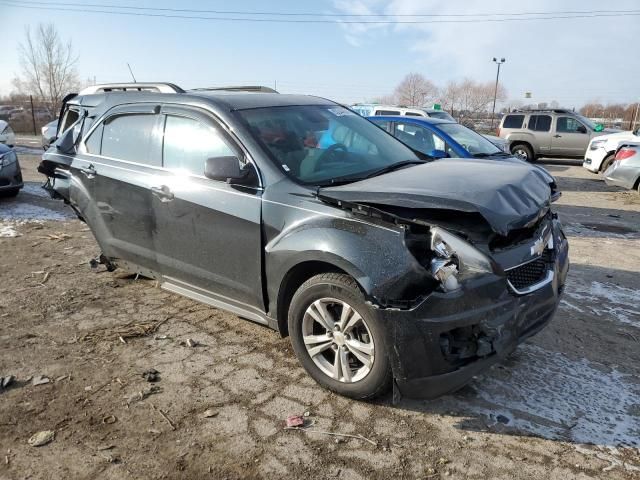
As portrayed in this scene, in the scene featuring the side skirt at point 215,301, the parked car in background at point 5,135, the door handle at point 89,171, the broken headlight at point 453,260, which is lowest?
the side skirt at point 215,301

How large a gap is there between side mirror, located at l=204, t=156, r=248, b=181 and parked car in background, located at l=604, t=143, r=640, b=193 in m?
9.57

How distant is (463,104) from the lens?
5878 cm

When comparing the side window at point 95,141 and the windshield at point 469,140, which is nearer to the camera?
the side window at point 95,141

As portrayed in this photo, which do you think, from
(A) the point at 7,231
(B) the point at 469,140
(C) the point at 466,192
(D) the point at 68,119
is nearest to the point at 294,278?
(C) the point at 466,192

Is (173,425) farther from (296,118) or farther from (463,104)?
(463,104)

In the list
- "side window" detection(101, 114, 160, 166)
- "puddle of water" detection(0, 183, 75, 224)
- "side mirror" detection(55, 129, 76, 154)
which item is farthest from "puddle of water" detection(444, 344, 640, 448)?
"puddle of water" detection(0, 183, 75, 224)

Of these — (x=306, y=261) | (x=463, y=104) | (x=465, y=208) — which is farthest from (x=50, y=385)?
(x=463, y=104)

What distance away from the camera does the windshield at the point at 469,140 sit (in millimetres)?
8159

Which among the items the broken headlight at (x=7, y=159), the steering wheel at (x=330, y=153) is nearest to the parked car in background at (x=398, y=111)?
the broken headlight at (x=7, y=159)

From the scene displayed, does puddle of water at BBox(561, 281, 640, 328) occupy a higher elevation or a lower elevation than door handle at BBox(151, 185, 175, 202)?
lower

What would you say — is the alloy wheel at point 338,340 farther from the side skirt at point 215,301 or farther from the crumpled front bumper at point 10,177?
the crumpled front bumper at point 10,177

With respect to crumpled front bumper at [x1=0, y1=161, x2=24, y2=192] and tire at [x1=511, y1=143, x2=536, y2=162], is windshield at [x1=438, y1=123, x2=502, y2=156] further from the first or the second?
tire at [x1=511, y1=143, x2=536, y2=162]

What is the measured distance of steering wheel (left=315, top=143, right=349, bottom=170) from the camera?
3.73 meters

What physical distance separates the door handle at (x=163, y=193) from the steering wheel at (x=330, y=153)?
46.4 inches
